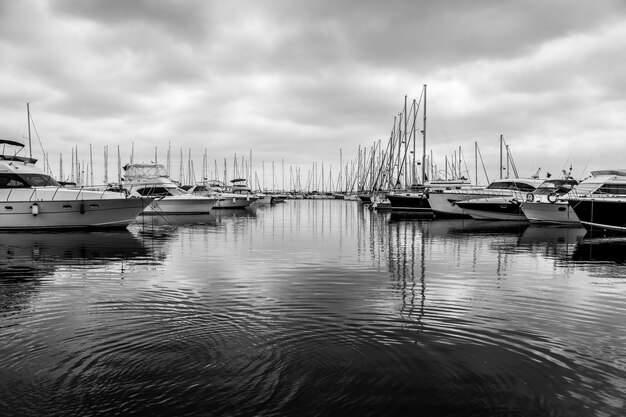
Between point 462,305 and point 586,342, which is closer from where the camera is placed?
point 586,342

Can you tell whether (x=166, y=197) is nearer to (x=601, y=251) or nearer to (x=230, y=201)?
(x=230, y=201)

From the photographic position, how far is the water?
4.92 m

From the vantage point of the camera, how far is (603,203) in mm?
25125

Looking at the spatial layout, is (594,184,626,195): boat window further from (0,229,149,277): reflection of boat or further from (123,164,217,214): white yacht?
(123,164,217,214): white yacht

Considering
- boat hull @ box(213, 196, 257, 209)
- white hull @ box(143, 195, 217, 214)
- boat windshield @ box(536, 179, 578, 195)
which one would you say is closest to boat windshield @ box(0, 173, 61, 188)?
white hull @ box(143, 195, 217, 214)

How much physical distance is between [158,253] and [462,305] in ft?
35.3

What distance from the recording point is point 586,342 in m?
6.83

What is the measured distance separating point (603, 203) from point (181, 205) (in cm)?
3178

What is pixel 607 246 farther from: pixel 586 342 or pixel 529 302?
pixel 586 342

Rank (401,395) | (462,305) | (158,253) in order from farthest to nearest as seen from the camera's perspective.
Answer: (158,253) → (462,305) → (401,395)

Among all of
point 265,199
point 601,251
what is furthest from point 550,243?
point 265,199

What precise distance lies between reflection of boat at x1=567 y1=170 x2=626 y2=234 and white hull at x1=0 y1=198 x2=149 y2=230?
23290mm

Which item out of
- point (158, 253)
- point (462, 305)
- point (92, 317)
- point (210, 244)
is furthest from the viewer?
point (210, 244)

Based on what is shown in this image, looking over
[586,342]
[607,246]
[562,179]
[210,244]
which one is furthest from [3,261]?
[562,179]
